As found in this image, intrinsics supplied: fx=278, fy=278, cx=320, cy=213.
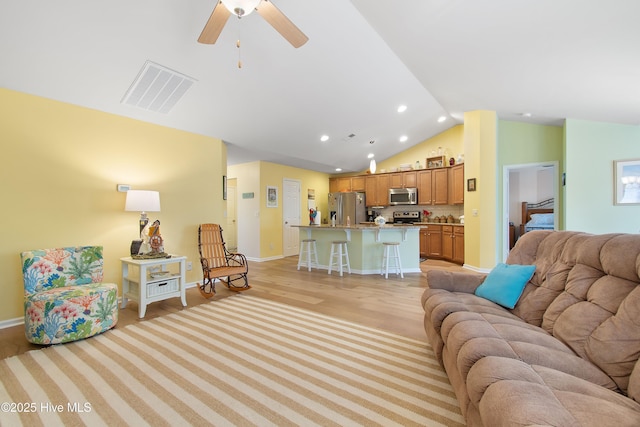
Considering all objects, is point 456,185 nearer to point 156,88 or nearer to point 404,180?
point 404,180

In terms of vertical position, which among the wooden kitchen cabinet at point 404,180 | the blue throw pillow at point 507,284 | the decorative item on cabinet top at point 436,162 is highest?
the decorative item on cabinet top at point 436,162

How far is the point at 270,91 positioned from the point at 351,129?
2.26 m

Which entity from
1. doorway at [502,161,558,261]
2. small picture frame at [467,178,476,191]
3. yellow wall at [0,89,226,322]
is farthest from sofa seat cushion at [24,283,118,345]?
doorway at [502,161,558,261]

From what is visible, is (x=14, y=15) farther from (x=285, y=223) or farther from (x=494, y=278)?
(x=285, y=223)

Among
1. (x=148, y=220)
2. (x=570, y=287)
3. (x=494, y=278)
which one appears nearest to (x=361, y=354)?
(x=494, y=278)

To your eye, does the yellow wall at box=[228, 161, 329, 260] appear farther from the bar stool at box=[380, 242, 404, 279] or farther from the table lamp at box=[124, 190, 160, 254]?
the table lamp at box=[124, 190, 160, 254]

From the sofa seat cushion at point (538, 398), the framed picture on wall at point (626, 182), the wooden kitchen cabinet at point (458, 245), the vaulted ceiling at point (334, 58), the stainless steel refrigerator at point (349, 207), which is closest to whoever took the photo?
the sofa seat cushion at point (538, 398)

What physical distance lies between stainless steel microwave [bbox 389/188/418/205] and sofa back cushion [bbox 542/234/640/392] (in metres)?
5.54

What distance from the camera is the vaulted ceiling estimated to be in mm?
2438

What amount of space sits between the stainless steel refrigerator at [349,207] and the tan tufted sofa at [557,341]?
5815mm

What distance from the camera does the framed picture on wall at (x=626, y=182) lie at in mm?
4369

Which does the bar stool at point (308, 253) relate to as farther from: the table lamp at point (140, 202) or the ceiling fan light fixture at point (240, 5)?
the ceiling fan light fixture at point (240, 5)

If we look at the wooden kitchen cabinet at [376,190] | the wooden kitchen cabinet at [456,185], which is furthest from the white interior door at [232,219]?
the wooden kitchen cabinet at [456,185]

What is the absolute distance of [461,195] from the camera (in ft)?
21.1
